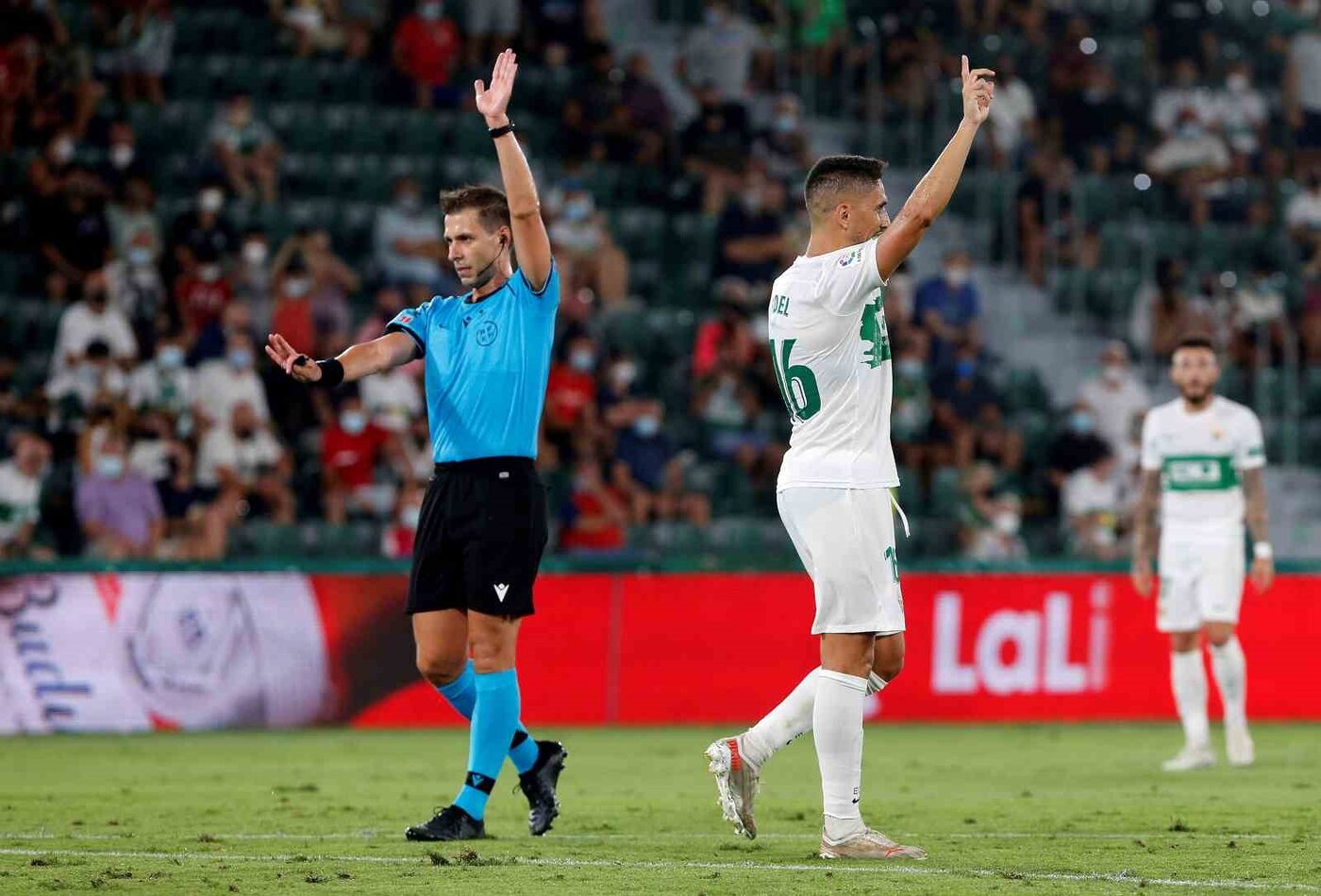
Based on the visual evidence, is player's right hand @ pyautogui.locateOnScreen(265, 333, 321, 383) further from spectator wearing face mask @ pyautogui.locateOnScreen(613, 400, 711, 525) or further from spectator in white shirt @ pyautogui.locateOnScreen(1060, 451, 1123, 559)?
spectator in white shirt @ pyautogui.locateOnScreen(1060, 451, 1123, 559)

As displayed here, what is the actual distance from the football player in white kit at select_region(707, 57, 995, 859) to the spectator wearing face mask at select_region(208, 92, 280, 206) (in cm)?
1335

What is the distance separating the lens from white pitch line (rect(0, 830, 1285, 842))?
29.0 ft

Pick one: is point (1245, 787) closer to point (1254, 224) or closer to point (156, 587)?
point (156, 587)

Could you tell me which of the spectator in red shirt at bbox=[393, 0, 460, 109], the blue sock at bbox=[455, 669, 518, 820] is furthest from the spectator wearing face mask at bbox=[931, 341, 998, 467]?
the blue sock at bbox=[455, 669, 518, 820]

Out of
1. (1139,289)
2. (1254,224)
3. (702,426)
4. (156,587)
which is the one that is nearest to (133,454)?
(156,587)

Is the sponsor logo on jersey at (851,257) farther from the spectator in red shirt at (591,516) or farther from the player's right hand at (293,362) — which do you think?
the spectator in red shirt at (591,516)

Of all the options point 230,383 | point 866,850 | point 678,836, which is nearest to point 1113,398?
point 230,383

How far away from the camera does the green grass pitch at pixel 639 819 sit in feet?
24.3

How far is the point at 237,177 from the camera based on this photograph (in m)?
20.6

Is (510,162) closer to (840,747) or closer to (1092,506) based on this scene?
(840,747)

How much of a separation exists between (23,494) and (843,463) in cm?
1053

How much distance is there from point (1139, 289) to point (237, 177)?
9765 mm

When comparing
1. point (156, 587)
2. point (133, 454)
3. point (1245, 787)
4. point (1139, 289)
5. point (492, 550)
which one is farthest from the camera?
point (1139, 289)

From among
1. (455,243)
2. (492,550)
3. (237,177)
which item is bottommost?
(492,550)
